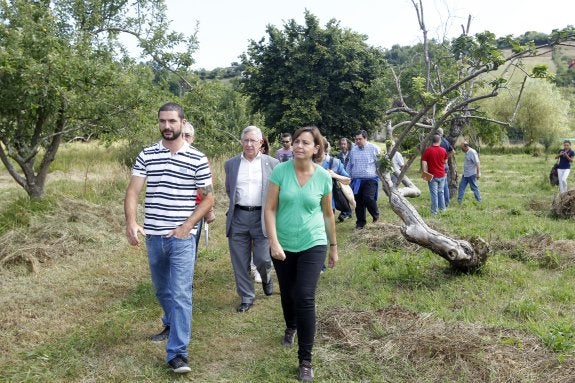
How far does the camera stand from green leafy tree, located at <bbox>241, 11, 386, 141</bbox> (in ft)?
79.0

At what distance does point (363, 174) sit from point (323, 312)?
494cm

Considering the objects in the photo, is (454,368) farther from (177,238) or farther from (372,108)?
(372,108)

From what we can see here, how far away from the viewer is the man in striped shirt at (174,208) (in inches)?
158

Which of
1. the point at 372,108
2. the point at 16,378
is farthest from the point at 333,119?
the point at 16,378

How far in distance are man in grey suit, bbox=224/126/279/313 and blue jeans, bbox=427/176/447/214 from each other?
639cm

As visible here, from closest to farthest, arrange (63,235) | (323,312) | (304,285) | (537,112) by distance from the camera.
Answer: (304,285), (323,312), (63,235), (537,112)

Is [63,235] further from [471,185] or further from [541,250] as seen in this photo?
[471,185]

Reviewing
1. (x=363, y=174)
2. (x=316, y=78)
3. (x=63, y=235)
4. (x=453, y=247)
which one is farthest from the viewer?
(x=316, y=78)

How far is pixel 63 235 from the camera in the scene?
8.10 m

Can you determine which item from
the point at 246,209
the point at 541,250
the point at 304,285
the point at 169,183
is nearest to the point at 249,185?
the point at 246,209

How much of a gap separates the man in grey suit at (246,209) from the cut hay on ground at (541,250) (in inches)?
147

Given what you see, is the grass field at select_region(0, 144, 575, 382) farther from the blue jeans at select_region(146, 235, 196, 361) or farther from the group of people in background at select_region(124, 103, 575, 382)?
the group of people in background at select_region(124, 103, 575, 382)

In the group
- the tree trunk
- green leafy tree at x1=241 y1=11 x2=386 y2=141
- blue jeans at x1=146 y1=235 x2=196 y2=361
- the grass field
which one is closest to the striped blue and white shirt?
blue jeans at x1=146 y1=235 x2=196 y2=361

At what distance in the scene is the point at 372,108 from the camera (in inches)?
973
